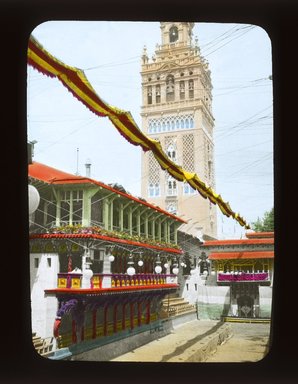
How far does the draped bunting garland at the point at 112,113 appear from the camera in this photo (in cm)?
432

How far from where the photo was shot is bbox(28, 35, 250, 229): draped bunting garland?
4.32m

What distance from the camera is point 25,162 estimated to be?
14.9ft

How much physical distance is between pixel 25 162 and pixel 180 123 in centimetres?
190

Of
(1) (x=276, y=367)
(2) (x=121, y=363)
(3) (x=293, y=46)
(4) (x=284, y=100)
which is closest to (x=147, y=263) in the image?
(2) (x=121, y=363)

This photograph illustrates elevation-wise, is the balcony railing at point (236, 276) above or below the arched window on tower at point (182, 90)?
below

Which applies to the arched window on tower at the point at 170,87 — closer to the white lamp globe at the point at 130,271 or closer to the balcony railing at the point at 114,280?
the white lamp globe at the point at 130,271

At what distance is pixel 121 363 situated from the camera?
486cm

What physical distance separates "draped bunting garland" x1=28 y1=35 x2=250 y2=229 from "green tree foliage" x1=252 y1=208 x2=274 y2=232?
0.36 ft

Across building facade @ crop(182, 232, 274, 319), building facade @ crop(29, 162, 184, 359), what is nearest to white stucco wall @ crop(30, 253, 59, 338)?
building facade @ crop(29, 162, 184, 359)

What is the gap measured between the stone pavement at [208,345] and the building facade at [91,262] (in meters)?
0.23

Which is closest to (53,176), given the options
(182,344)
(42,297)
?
(42,297)

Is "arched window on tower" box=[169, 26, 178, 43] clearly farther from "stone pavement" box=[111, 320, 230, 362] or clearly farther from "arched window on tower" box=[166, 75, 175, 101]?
"stone pavement" box=[111, 320, 230, 362]

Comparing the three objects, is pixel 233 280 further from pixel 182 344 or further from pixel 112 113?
pixel 112 113

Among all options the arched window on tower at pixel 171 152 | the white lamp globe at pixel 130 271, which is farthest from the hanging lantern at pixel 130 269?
the arched window on tower at pixel 171 152
